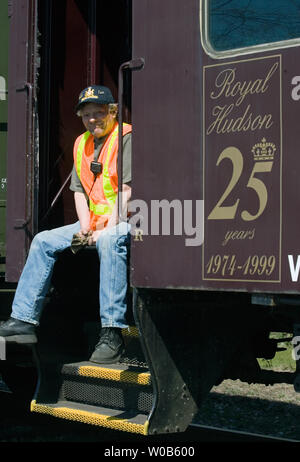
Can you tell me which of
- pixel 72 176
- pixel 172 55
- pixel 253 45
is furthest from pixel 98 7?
pixel 253 45

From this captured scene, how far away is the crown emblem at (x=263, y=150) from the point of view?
12.0 feet

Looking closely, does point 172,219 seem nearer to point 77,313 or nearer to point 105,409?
point 105,409

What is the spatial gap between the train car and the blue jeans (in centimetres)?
23

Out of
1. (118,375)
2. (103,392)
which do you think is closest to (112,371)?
(118,375)

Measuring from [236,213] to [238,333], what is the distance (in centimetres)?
101

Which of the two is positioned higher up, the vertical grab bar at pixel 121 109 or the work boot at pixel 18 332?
the vertical grab bar at pixel 121 109

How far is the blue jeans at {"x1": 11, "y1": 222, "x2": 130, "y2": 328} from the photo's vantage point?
4.53 metres

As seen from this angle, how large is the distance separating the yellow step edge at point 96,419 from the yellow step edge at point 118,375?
207 mm

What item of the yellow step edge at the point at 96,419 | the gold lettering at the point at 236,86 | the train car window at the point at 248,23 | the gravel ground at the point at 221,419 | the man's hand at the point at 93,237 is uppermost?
the train car window at the point at 248,23

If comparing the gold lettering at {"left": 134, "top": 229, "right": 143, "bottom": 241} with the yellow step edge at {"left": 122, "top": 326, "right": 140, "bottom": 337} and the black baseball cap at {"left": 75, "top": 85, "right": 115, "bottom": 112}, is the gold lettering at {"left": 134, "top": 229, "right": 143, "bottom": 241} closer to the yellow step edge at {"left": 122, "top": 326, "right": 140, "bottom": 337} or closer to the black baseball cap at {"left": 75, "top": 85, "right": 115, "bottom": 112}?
the yellow step edge at {"left": 122, "top": 326, "right": 140, "bottom": 337}

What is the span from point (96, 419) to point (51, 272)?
0.94 meters

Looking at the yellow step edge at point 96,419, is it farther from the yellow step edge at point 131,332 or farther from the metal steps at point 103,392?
the yellow step edge at point 131,332

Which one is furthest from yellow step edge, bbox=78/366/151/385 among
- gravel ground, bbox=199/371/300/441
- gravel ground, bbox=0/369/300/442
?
gravel ground, bbox=199/371/300/441

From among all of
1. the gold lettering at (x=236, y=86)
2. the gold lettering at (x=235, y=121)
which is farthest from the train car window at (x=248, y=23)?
the gold lettering at (x=235, y=121)
